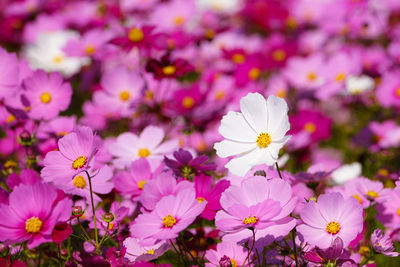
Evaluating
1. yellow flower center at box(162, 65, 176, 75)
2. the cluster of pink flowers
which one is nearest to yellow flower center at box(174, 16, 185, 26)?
the cluster of pink flowers

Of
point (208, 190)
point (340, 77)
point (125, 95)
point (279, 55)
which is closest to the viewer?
point (208, 190)

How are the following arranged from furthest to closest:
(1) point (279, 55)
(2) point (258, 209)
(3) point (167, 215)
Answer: (1) point (279, 55)
(3) point (167, 215)
(2) point (258, 209)

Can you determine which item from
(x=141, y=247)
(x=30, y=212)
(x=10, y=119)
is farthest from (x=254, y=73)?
(x=30, y=212)

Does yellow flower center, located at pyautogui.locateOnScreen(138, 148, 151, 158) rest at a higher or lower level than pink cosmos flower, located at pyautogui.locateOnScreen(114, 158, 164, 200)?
lower

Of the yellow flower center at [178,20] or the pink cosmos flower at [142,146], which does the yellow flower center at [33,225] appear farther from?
the yellow flower center at [178,20]

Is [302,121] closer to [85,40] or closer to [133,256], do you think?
[85,40]

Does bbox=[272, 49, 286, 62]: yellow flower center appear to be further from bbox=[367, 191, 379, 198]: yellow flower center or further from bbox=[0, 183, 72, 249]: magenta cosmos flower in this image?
bbox=[0, 183, 72, 249]: magenta cosmos flower

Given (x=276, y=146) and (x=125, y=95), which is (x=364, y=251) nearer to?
(x=276, y=146)

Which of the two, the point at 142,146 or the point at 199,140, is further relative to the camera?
the point at 199,140

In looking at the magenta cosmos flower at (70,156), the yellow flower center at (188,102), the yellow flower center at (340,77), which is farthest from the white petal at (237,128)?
the yellow flower center at (340,77)
